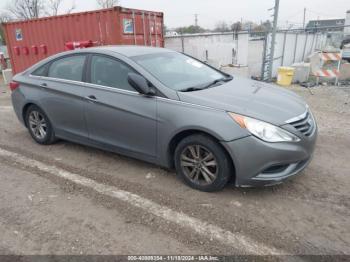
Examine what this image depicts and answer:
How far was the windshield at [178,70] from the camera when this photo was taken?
147 inches

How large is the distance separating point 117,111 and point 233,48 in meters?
10.5

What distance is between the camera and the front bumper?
303 cm

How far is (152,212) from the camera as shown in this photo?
3137 mm

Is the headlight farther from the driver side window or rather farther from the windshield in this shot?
the driver side window

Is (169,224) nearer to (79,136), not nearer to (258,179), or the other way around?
(258,179)

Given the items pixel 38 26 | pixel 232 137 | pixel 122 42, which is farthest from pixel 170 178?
pixel 38 26

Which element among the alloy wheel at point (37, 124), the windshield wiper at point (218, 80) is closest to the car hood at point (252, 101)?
the windshield wiper at point (218, 80)

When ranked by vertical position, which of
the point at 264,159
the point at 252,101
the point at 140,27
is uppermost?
the point at 140,27

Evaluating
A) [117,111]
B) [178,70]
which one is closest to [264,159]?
[178,70]

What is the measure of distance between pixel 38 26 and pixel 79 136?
8443mm

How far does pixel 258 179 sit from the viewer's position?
3.14 m

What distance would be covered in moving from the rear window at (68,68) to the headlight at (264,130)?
7.86 ft

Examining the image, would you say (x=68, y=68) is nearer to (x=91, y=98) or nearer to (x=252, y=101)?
(x=91, y=98)

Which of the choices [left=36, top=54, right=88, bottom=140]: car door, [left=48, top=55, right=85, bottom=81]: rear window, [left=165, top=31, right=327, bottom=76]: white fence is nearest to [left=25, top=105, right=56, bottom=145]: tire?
[left=36, top=54, right=88, bottom=140]: car door
